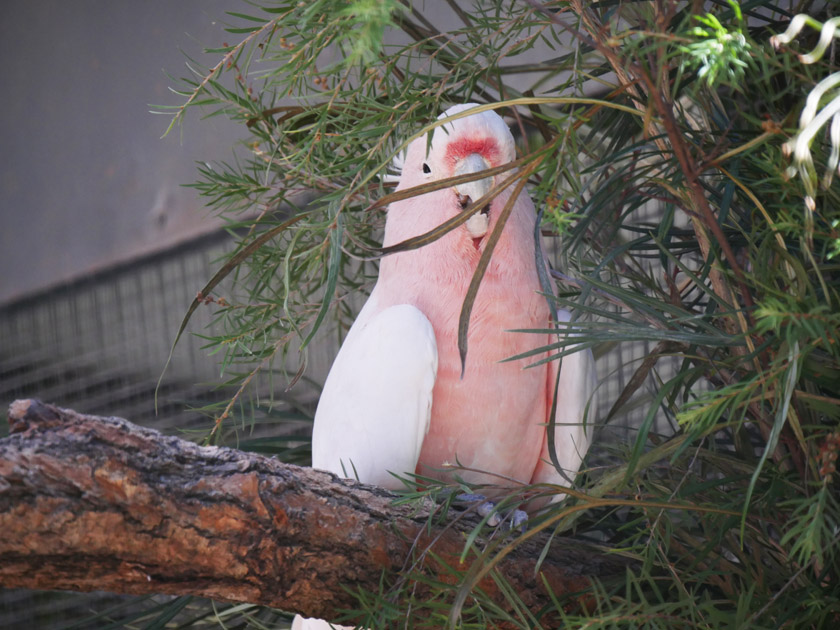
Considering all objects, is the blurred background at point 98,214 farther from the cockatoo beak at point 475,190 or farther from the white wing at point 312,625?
the cockatoo beak at point 475,190

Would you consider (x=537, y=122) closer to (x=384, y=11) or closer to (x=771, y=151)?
(x=771, y=151)

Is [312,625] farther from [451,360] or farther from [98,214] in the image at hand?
[98,214]

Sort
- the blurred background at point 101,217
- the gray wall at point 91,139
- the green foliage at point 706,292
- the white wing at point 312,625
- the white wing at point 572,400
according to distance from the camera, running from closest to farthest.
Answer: the green foliage at point 706,292 → the white wing at point 312,625 → the white wing at point 572,400 → the blurred background at point 101,217 → the gray wall at point 91,139

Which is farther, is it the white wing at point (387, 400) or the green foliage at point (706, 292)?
the white wing at point (387, 400)

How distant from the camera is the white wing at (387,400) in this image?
0.77m

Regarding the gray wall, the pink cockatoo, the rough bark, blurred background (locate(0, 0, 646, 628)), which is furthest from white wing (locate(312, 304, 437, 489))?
the gray wall

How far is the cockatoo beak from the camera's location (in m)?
0.79

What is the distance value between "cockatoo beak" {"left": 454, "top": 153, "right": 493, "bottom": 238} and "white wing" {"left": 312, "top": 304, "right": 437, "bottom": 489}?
10cm

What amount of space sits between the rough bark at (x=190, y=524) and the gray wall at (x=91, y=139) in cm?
149

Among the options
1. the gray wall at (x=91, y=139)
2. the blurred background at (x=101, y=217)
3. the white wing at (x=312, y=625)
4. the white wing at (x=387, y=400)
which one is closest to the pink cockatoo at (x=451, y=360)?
the white wing at (x=387, y=400)

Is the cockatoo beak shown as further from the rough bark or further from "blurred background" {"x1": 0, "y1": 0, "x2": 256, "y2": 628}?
"blurred background" {"x1": 0, "y1": 0, "x2": 256, "y2": 628}

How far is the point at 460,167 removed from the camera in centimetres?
80

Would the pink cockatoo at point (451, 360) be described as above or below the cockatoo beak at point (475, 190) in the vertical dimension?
below

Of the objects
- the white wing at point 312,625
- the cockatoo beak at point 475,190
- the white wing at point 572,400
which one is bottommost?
the white wing at point 312,625
